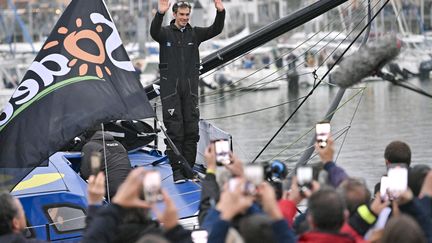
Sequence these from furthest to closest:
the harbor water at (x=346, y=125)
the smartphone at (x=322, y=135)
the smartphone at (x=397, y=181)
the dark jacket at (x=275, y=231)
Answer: the harbor water at (x=346, y=125) < the smartphone at (x=322, y=135) < the smartphone at (x=397, y=181) < the dark jacket at (x=275, y=231)

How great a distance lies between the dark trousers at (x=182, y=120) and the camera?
1220 centimetres

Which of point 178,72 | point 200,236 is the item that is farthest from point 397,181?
point 178,72

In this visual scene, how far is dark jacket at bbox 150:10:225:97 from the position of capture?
40.0ft

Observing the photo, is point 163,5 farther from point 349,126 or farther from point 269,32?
point 349,126

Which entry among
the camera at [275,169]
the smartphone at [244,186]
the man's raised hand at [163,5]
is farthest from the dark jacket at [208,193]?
the man's raised hand at [163,5]

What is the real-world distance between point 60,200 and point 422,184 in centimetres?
395

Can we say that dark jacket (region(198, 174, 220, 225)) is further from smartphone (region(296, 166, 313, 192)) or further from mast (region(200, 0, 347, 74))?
mast (region(200, 0, 347, 74))

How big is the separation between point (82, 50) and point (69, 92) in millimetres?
422

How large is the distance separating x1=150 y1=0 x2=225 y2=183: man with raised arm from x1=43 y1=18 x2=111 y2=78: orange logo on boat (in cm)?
90

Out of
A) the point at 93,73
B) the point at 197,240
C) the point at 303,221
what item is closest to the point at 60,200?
the point at 93,73

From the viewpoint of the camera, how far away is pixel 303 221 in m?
7.61

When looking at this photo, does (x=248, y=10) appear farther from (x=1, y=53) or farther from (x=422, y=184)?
(x=422, y=184)

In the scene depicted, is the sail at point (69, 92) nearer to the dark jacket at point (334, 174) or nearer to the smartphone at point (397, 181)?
the dark jacket at point (334, 174)

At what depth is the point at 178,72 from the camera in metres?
12.2
